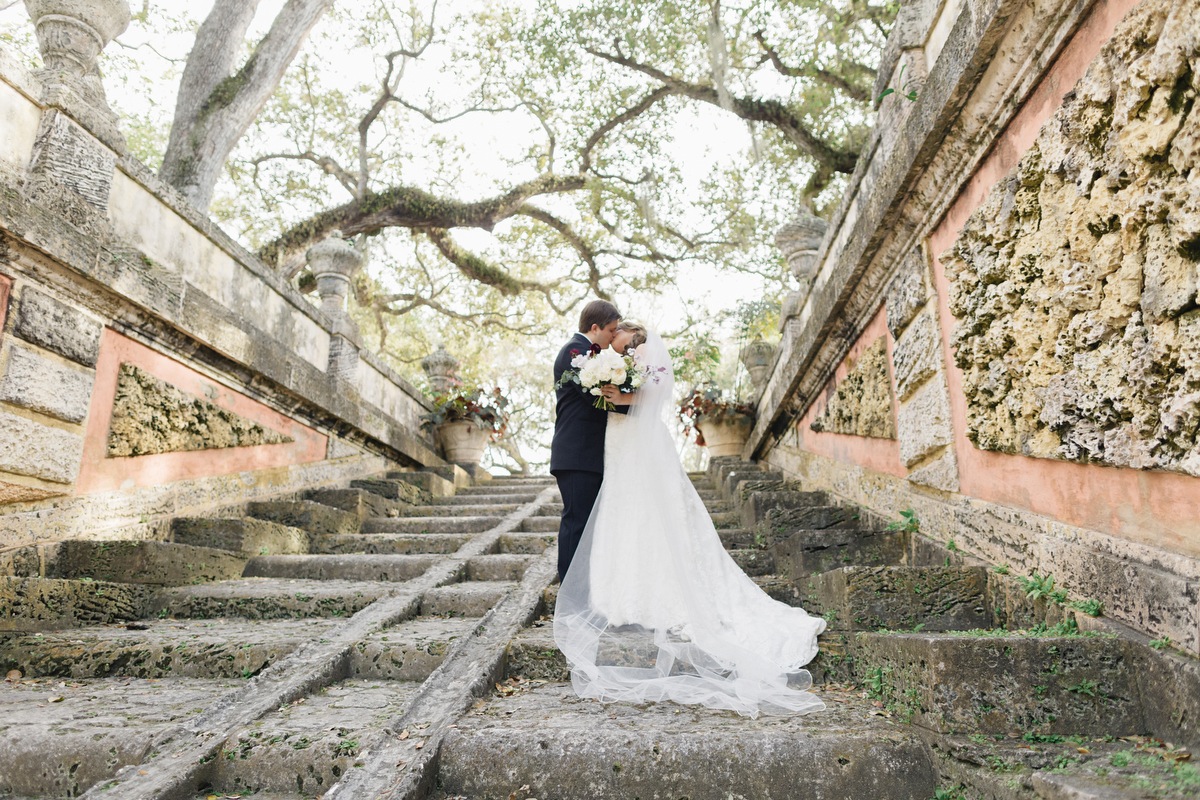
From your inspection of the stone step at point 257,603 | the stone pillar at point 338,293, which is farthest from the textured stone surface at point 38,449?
the stone pillar at point 338,293

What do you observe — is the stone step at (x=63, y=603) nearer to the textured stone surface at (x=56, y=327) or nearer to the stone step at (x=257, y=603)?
the stone step at (x=257, y=603)

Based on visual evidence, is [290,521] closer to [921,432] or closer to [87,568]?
[87,568]

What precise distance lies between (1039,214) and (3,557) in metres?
4.52

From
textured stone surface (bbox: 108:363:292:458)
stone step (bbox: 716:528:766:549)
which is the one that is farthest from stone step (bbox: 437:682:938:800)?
textured stone surface (bbox: 108:363:292:458)

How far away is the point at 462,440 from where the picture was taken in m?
8.86

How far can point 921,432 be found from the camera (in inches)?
125

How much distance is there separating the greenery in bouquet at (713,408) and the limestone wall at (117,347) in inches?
156

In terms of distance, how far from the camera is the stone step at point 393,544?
4820mm

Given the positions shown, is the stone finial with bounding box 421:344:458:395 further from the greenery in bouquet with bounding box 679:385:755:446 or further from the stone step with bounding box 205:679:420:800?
the stone step with bounding box 205:679:420:800

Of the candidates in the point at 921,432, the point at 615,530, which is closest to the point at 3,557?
the point at 615,530

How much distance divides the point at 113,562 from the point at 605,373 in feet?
9.03

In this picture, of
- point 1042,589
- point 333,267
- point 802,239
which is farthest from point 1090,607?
point 333,267

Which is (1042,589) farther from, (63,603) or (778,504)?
(63,603)

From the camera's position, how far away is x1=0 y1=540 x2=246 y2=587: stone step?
337cm
